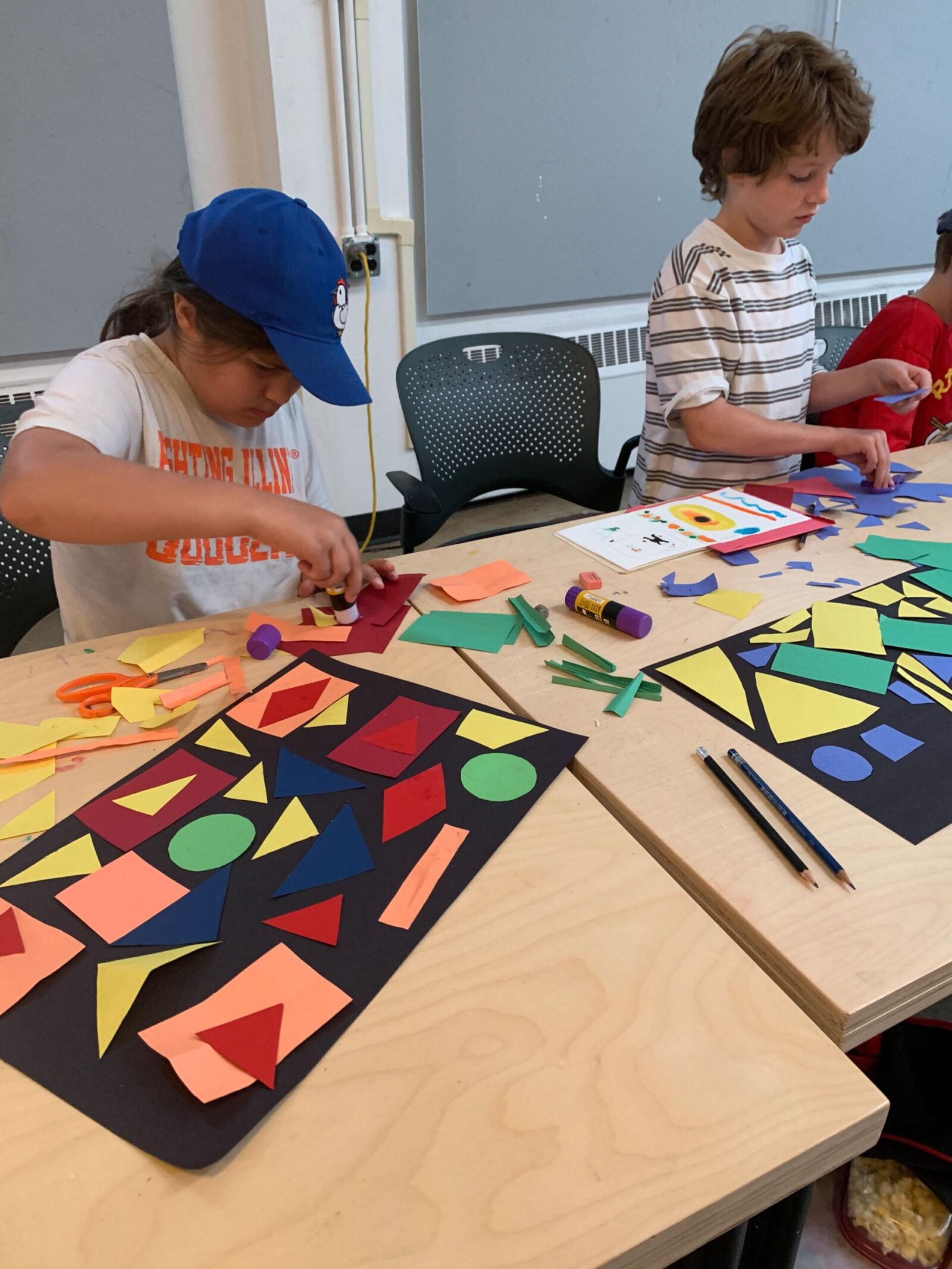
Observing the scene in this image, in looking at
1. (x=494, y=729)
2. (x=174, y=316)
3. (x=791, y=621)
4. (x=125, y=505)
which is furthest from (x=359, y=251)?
(x=494, y=729)

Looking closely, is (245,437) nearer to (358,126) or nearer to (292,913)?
(292,913)

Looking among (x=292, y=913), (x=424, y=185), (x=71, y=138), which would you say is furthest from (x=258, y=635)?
(x=424, y=185)

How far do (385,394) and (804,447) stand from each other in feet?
4.96

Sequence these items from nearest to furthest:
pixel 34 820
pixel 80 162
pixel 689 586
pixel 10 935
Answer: pixel 10 935, pixel 34 820, pixel 689 586, pixel 80 162

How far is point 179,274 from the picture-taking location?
933 mm

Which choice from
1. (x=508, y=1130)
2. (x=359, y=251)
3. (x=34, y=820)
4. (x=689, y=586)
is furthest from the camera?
(x=359, y=251)

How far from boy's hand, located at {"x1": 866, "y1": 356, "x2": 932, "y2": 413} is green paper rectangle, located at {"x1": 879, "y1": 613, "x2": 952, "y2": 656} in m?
0.72

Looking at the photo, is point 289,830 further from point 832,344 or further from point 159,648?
point 832,344

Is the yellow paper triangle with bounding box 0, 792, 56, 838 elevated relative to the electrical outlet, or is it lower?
lower

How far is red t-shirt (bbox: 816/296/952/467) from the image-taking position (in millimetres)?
1510

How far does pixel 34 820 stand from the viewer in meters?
0.61

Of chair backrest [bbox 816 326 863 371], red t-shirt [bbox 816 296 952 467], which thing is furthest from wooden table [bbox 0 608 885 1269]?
chair backrest [bbox 816 326 863 371]

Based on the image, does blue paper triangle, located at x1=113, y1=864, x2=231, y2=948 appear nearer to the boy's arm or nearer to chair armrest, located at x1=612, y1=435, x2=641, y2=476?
the boy's arm

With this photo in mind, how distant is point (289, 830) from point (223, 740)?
143mm
